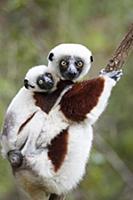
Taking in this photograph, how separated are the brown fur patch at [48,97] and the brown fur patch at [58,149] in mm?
188

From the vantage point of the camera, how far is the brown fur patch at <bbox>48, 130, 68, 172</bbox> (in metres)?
4.54

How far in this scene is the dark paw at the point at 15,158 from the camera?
4.53m

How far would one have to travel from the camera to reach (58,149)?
14.9 ft

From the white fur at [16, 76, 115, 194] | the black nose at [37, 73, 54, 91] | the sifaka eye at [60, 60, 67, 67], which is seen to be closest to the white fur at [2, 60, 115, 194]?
the white fur at [16, 76, 115, 194]

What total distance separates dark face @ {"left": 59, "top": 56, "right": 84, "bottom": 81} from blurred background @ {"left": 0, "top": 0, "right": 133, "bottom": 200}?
1633 mm

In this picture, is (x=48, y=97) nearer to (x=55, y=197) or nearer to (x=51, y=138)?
(x=51, y=138)

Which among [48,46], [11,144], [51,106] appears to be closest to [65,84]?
[51,106]

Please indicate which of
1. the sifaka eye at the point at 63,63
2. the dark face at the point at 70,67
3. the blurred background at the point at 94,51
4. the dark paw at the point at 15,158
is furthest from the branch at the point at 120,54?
the blurred background at the point at 94,51

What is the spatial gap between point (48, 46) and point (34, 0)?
912mm

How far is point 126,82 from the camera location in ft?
30.4

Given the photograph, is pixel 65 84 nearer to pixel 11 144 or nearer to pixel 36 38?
pixel 11 144

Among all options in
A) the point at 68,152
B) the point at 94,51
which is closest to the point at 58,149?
the point at 68,152

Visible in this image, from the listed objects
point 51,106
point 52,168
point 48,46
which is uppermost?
point 48,46

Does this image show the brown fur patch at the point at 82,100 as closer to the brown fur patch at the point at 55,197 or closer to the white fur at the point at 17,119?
the white fur at the point at 17,119
